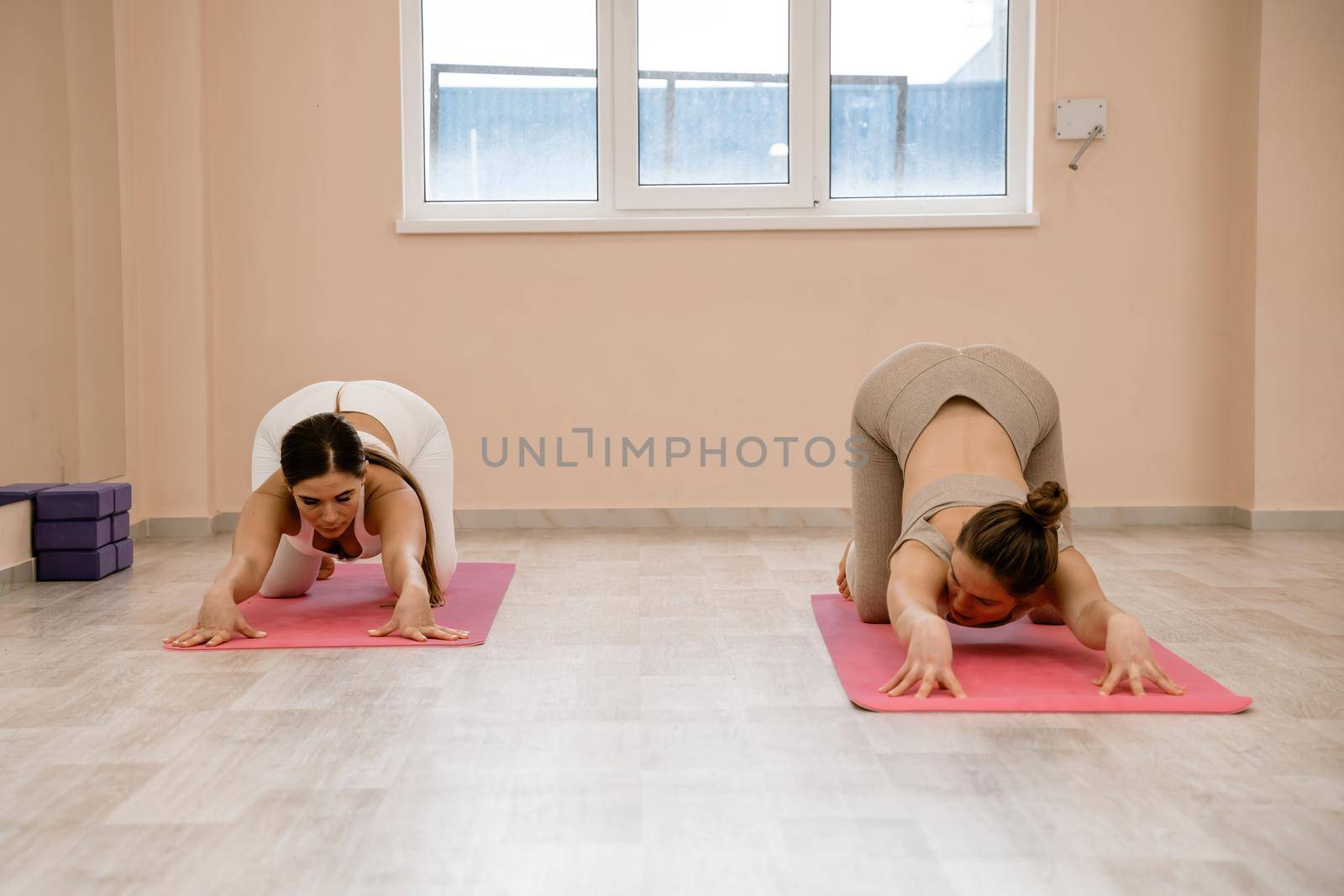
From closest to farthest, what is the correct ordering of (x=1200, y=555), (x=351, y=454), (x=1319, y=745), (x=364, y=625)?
(x=1319, y=745) < (x=351, y=454) < (x=364, y=625) < (x=1200, y=555)

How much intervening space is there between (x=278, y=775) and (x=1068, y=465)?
11.4 feet

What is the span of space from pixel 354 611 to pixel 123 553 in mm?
1120

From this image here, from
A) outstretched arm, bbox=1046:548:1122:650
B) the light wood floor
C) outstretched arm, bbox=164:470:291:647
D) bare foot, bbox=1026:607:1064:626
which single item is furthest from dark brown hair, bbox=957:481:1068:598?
outstretched arm, bbox=164:470:291:647

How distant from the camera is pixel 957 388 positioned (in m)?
2.56

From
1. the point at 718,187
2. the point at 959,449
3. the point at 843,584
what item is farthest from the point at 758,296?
the point at 959,449

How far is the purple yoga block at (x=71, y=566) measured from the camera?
3.28 metres

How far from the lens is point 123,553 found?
11.4 feet

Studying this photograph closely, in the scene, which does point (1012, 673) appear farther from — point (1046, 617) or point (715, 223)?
point (715, 223)

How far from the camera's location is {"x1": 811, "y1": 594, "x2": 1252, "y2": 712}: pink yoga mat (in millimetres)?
2002

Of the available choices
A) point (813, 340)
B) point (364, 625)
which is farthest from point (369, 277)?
point (364, 625)

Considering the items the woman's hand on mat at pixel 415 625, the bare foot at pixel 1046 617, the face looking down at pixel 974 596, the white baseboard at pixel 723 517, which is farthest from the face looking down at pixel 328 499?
the white baseboard at pixel 723 517

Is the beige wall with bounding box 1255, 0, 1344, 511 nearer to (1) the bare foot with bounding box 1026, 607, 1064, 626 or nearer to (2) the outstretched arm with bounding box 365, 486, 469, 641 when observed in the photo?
(1) the bare foot with bounding box 1026, 607, 1064, 626

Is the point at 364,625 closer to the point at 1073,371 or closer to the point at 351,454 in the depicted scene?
the point at 351,454

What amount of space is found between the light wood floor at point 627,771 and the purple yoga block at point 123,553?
65 centimetres
